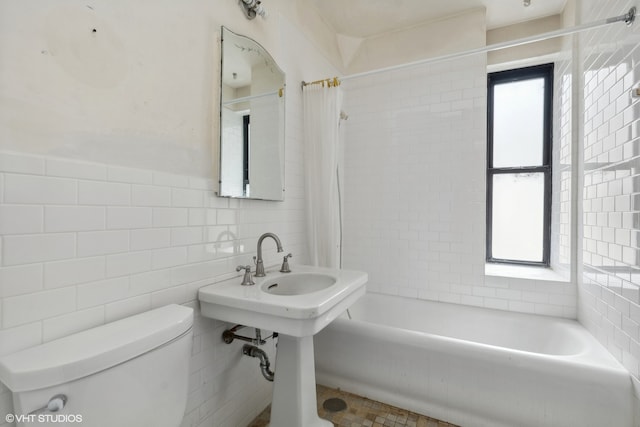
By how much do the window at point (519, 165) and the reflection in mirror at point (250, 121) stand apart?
6.18 feet

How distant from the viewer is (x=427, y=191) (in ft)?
7.98

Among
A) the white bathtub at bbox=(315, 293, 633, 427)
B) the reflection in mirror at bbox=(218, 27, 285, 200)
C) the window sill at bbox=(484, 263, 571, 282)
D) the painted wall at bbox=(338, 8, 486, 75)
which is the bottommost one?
the white bathtub at bbox=(315, 293, 633, 427)

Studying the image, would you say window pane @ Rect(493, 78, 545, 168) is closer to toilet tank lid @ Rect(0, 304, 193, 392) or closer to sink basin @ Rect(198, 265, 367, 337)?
sink basin @ Rect(198, 265, 367, 337)

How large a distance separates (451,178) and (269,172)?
4.81 ft

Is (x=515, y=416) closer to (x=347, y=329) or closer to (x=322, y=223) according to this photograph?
(x=347, y=329)

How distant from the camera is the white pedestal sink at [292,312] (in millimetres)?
1129

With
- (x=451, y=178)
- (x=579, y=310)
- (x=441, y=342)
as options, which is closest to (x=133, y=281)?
(x=441, y=342)

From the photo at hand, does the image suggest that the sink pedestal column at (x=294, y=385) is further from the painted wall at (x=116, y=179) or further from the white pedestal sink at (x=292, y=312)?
the painted wall at (x=116, y=179)

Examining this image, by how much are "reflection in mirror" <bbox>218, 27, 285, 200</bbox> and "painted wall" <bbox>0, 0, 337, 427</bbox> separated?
67mm

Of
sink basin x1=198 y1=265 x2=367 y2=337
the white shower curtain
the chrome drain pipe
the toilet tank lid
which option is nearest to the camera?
the toilet tank lid

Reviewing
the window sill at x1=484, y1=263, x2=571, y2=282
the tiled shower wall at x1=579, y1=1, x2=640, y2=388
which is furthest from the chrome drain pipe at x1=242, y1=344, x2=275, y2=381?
the window sill at x1=484, y1=263, x2=571, y2=282

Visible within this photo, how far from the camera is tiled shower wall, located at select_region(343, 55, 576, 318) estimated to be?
7.38 ft

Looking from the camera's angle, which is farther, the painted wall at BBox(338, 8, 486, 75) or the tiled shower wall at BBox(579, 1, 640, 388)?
the painted wall at BBox(338, 8, 486, 75)

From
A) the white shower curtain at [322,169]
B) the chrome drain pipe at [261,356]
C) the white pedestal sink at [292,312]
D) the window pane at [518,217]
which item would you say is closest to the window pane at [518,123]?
the window pane at [518,217]
